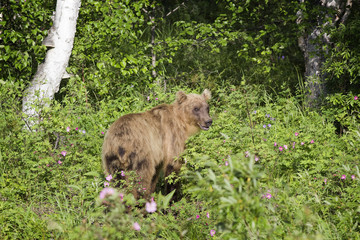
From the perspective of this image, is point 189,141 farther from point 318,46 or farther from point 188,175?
point 318,46

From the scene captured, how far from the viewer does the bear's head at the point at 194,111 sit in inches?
223

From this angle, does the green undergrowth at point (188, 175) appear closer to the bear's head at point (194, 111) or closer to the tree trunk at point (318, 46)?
the bear's head at point (194, 111)

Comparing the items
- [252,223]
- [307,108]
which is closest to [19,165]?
[252,223]

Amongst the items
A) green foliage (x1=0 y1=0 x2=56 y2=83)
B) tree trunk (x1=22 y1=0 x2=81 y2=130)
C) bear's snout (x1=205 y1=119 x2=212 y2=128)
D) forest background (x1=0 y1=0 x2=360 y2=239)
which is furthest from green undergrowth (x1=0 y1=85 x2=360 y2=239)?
green foliage (x1=0 y1=0 x2=56 y2=83)

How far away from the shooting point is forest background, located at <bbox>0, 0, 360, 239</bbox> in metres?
3.63

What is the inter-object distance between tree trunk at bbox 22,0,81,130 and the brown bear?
6.65 feet

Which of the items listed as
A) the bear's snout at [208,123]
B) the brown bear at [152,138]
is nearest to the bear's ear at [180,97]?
the brown bear at [152,138]

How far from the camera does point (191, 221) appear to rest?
13.7 feet

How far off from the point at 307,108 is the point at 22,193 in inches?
173

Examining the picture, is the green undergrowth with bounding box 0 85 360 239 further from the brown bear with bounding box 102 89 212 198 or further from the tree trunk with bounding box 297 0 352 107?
the tree trunk with bounding box 297 0 352 107

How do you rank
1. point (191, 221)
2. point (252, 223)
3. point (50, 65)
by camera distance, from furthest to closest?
point (50, 65)
point (191, 221)
point (252, 223)

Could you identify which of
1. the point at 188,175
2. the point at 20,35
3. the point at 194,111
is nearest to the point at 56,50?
the point at 20,35

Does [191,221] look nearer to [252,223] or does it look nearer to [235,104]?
[252,223]

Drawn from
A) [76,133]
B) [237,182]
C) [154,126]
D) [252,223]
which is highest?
[237,182]
